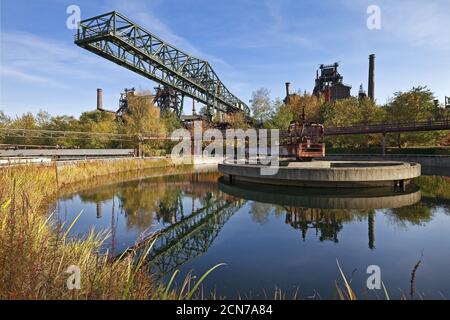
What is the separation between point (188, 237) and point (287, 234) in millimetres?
3205

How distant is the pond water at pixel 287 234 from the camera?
550cm

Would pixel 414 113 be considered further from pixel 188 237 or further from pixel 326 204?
pixel 188 237

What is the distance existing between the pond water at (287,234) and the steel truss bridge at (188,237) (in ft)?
0.10

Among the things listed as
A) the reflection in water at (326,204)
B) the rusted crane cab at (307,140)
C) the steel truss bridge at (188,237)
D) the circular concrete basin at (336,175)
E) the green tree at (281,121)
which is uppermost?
the green tree at (281,121)

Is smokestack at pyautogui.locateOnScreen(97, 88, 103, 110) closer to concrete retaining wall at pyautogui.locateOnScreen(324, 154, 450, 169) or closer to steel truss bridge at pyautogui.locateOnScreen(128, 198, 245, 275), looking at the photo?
concrete retaining wall at pyautogui.locateOnScreen(324, 154, 450, 169)

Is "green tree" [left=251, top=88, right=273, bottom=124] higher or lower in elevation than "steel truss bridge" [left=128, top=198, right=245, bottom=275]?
higher

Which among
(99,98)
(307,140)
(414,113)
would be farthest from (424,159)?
(99,98)

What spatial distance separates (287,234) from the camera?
869 centimetres

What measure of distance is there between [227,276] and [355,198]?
10281 millimetres

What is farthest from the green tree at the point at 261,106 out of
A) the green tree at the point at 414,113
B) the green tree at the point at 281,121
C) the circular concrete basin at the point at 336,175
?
the circular concrete basin at the point at 336,175

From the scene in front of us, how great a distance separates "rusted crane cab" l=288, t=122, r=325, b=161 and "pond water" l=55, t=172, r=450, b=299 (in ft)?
14.9

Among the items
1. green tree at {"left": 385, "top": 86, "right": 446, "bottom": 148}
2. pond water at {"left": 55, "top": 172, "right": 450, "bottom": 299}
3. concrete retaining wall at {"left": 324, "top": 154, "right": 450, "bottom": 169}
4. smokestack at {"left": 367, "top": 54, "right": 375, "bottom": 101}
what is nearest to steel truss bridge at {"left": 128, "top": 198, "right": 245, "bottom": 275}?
pond water at {"left": 55, "top": 172, "right": 450, "bottom": 299}

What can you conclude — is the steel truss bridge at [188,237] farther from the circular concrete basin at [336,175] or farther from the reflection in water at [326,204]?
the circular concrete basin at [336,175]

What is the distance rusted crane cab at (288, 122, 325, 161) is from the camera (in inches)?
776
